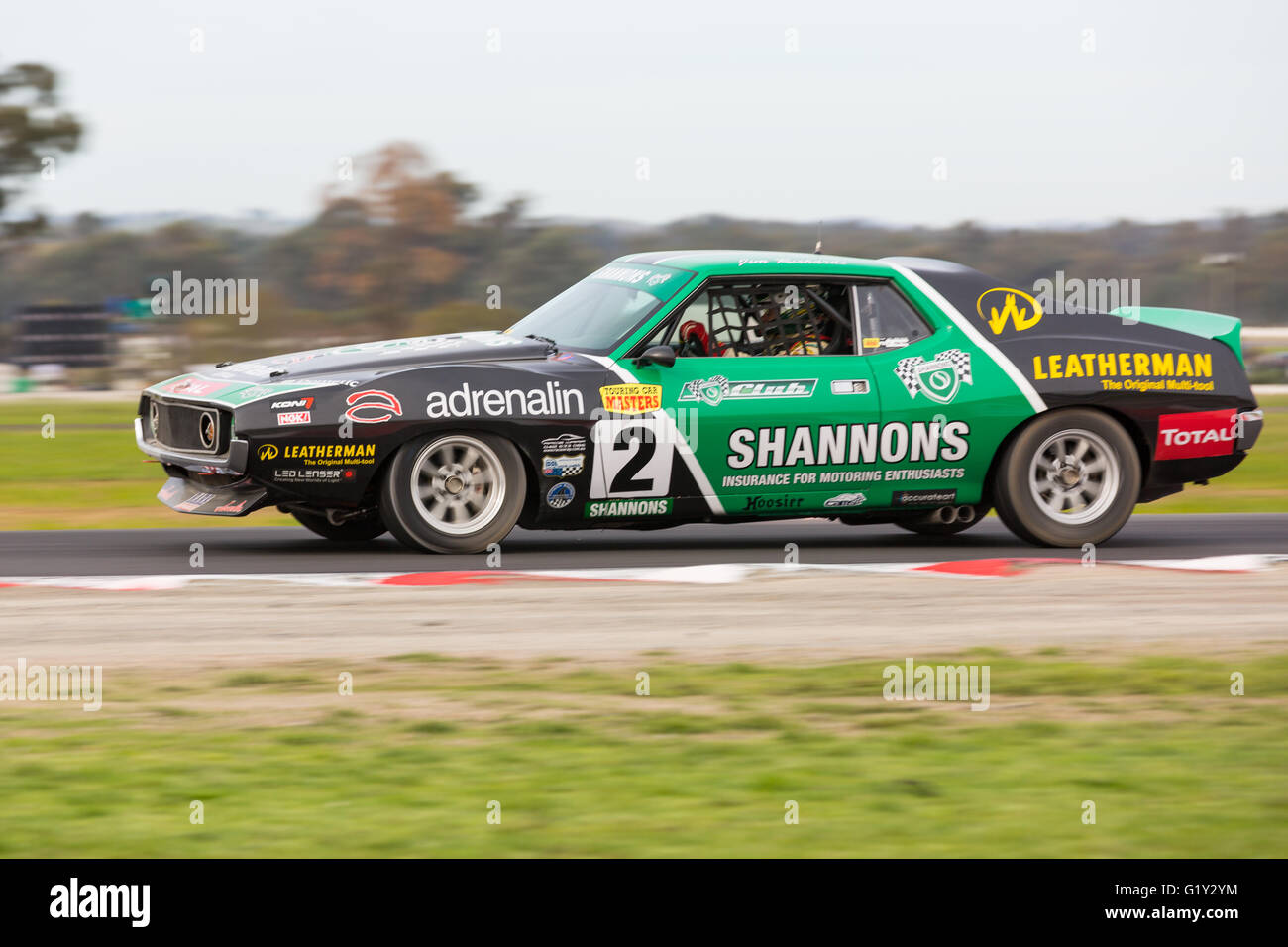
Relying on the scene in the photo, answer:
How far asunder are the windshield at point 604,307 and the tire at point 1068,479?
208 centimetres

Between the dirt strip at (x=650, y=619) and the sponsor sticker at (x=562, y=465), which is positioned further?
the sponsor sticker at (x=562, y=465)

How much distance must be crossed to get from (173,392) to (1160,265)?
1711 inches

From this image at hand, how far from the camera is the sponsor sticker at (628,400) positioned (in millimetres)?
8055

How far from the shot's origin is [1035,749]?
15.7 ft

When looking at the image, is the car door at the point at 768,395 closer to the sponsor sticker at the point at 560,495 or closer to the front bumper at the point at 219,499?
the sponsor sticker at the point at 560,495

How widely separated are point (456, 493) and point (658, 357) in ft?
4.01

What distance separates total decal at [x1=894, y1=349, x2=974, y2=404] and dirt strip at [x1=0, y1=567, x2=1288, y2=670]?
1149 mm

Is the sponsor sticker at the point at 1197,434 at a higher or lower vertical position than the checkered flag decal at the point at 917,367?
lower

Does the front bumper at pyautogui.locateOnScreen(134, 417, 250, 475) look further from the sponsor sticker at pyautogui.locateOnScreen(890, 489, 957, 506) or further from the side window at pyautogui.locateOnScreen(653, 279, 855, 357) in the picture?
the sponsor sticker at pyautogui.locateOnScreen(890, 489, 957, 506)

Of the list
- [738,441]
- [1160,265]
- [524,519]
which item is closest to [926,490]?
[738,441]

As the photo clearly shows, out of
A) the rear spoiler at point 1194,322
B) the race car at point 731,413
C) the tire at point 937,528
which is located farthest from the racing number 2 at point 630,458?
the rear spoiler at point 1194,322

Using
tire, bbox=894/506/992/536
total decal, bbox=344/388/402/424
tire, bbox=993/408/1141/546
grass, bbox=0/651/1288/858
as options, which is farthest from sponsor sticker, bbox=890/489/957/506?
total decal, bbox=344/388/402/424

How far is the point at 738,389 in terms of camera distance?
820 cm
